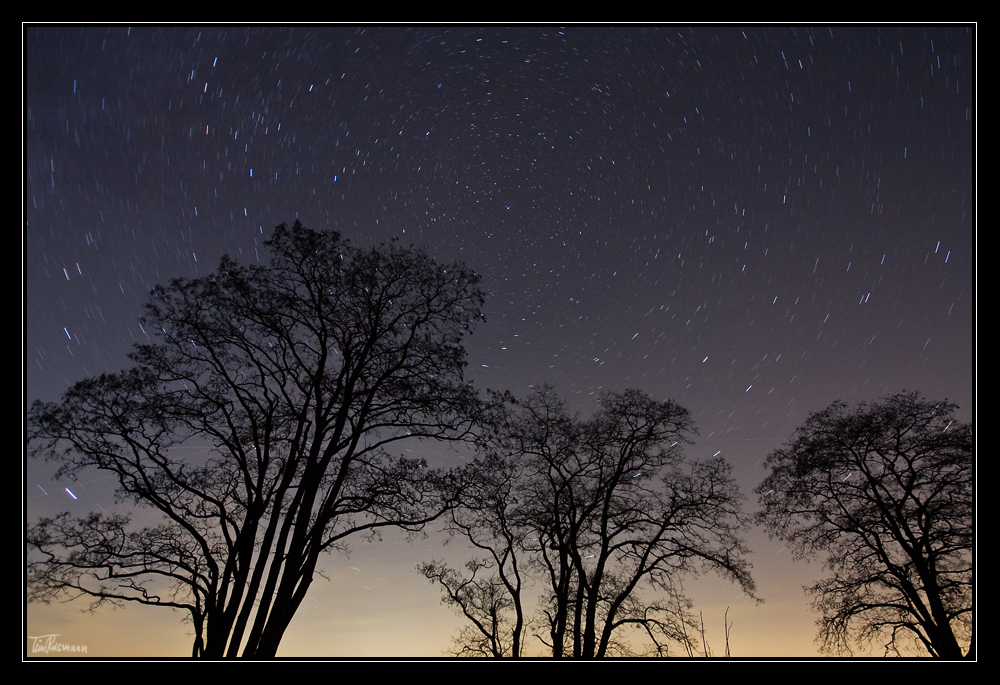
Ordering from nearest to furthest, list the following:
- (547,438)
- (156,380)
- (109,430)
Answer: (109,430), (156,380), (547,438)

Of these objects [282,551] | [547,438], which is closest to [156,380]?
[282,551]

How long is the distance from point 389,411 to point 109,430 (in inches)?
262

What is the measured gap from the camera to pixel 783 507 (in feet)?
62.4
